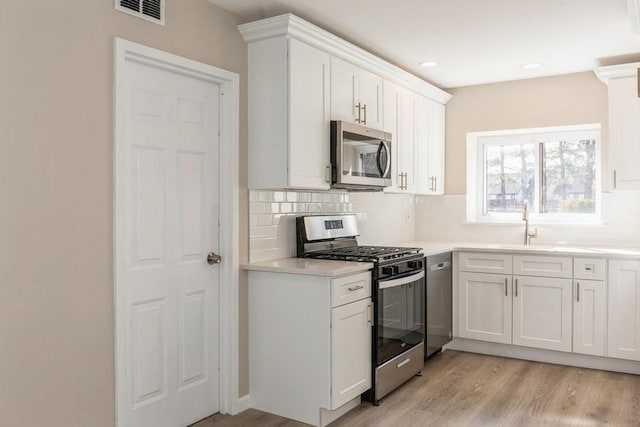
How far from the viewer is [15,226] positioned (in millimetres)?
2156

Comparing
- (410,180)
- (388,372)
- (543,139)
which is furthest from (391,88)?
(388,372)

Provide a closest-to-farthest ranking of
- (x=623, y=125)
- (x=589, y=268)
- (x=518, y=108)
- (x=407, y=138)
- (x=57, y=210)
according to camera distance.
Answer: (x=57, y=210) → (x=589, y=268) → (x=623, y=125) → (x=407, y=138) → (x=518, y=108)

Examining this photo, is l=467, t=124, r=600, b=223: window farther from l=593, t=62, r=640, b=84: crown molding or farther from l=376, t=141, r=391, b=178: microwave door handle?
l=376, t=141, r=391, b=178: microwave door handle

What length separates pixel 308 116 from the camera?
3.27 m

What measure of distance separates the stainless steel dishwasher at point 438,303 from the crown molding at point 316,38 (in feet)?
4.81

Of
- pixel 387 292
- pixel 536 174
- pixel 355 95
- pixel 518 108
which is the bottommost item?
pixel 387 292

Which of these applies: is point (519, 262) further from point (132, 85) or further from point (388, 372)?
point (132, 85)

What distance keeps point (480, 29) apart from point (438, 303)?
207 centimetres

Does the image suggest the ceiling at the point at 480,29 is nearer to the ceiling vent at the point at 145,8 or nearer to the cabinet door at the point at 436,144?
the ceiling vent at the point at 145,8

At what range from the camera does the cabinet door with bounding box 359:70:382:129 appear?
3.83 meters

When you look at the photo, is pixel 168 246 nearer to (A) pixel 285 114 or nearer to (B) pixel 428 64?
(A) pixel 285 114

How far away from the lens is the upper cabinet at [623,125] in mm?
4141

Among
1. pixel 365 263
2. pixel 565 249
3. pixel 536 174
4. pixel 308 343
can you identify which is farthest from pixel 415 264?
pixel 536 174

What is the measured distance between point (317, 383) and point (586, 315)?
2.30 metres
